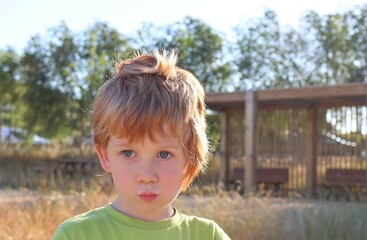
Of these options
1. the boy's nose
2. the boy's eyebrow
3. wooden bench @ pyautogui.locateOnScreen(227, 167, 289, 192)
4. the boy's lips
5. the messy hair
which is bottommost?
wooden bench @ pyautogui.locateOnScreen(227, 167, 289, 192)

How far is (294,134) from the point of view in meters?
14.4

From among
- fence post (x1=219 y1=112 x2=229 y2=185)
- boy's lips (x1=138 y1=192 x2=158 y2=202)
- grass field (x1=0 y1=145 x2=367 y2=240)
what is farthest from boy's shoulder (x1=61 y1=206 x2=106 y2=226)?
fence post (x1=219 y1=112 x2=229 y2=185)

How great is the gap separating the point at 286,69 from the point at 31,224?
1981 centimetres

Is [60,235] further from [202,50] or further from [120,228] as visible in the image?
[202,50]

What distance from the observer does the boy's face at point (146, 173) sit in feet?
6.05

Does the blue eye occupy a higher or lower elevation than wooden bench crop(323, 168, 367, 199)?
higher

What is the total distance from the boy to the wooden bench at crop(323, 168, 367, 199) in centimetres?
1128

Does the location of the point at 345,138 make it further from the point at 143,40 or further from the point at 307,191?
the point at 143,40

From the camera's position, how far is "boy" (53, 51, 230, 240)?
6.03ft

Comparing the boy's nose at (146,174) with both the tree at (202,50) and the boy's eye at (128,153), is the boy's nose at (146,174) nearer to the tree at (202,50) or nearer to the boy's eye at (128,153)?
the boy's eye at (128,153)

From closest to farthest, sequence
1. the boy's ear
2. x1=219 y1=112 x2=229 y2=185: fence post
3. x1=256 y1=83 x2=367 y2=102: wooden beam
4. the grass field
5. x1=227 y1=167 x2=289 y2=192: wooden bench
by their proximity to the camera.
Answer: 1. the boy's ear
2. the grass field
3. x1=256 y1=83 x2=367 y2=102: wooden beam
4. x1=227 y1=167 x2=289 y2=192: wooden bench
5. x1=219 y1=112 x2=229 y2=185: fence post

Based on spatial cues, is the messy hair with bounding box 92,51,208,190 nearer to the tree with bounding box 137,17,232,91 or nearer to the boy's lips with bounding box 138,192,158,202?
the boy's lips with bounding box 138,192,158,202

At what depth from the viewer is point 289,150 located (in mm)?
14570

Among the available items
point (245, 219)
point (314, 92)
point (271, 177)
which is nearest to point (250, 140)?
point (271, 177)
